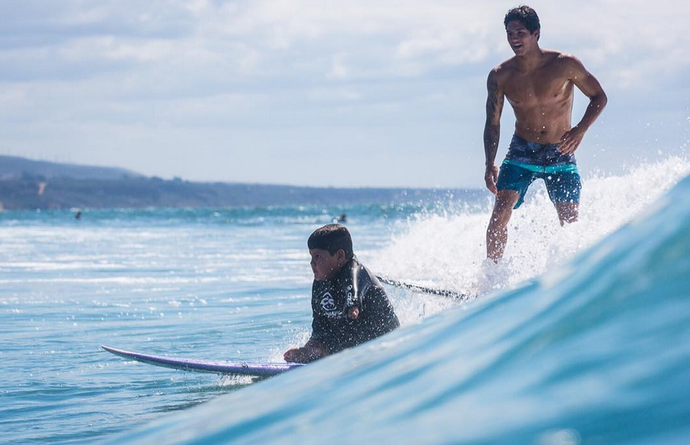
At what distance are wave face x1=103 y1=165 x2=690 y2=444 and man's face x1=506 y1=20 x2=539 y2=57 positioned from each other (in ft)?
14.7

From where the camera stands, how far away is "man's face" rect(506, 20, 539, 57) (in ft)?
23.5

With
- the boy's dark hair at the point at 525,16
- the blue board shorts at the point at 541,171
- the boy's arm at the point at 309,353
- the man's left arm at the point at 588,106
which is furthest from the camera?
the blue board shorts at the point at 541,171

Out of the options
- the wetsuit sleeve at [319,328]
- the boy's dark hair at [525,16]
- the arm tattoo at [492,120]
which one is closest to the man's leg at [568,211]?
the arm tattoo at [492,120]

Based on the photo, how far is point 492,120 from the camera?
7.69 meters

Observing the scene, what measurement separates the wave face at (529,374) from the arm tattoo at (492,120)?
4739 millimetres

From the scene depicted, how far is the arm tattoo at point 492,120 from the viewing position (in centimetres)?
759

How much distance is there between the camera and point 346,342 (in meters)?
5.86

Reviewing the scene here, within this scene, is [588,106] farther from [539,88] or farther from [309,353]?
[309,353]

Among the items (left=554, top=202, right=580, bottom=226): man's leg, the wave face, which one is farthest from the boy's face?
the wave face

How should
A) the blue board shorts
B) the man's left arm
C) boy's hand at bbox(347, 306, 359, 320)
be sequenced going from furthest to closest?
1. the blue board shorts
2. the man's left arm
3. boy's hand at bbox(347, 306, 359, 320)

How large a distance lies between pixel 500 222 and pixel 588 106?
3.75 feet

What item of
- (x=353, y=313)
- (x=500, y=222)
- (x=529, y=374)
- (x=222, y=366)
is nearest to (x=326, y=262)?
(x=353, y=313)

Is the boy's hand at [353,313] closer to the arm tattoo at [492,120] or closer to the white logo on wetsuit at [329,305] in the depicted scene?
the white logo on wetsuit at [329,305]

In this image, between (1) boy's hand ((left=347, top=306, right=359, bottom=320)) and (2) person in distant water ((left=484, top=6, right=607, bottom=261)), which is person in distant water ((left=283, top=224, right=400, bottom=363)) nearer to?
(1) boy's hand ((left=347, top=306, right=359, bottom=320))
